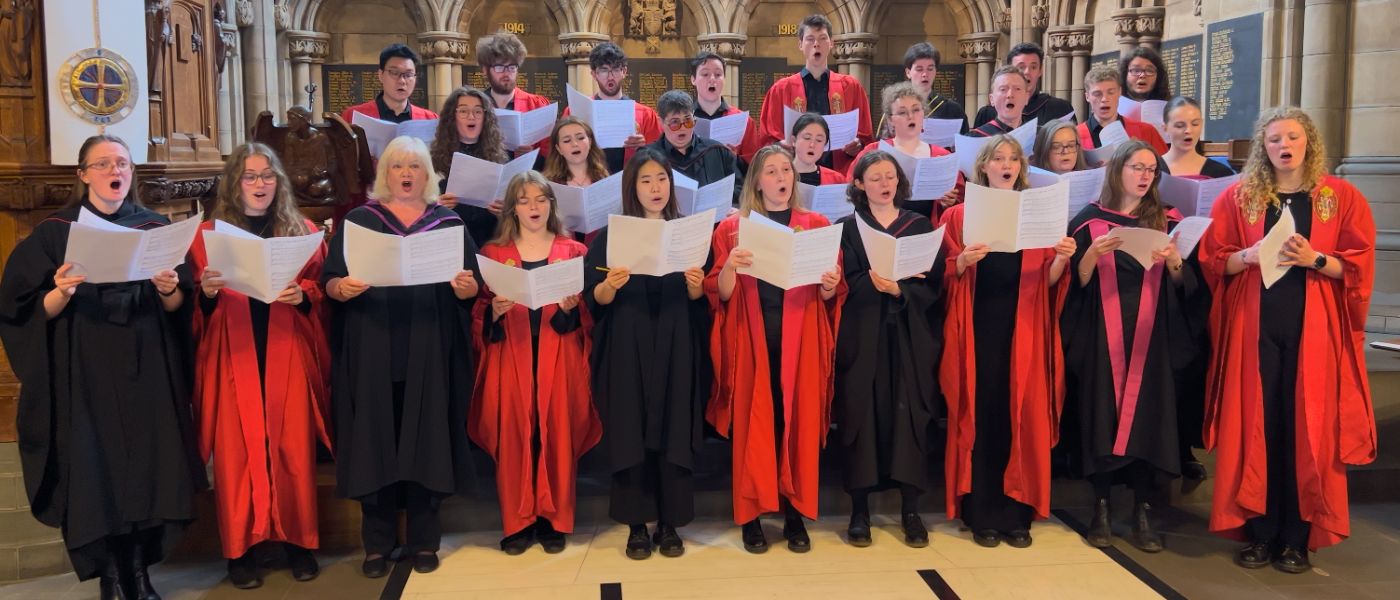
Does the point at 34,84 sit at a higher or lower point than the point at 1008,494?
higher

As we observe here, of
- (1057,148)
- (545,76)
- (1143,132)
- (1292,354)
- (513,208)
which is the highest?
(545,76)

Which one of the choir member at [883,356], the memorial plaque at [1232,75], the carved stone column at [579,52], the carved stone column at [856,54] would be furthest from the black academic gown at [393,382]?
the carved stone column at [856,54]

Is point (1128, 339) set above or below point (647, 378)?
above

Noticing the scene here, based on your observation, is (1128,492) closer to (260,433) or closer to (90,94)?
(260,433)

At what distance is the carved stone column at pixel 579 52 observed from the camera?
11500 mm

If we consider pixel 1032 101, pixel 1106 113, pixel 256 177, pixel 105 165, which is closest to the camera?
pixel 105 165

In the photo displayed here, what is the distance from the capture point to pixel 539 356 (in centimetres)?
407

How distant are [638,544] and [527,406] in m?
0.65

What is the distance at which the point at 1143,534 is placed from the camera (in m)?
4.21

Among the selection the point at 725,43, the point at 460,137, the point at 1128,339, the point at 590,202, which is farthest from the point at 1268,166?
the point at 725,43

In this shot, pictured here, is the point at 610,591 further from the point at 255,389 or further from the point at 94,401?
the point at 94,401

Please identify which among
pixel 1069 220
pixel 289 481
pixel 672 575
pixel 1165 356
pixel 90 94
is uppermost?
pixel 90 94

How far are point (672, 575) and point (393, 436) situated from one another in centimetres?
108

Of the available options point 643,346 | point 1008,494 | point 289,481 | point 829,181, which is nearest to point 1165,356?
point 1008,494
